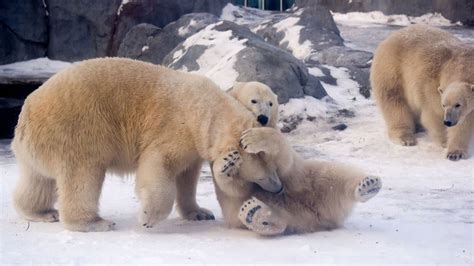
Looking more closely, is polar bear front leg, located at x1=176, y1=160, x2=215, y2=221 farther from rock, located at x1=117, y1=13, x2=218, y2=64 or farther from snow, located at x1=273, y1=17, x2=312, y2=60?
snow, located at x1=273, y1=17, x2=312, y2=60

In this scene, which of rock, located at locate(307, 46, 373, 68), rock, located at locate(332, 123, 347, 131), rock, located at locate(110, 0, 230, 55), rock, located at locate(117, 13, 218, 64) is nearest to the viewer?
rock, located at locate(332, 123, 347, 131)

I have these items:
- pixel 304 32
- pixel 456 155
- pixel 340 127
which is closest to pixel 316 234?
pixel 456 155

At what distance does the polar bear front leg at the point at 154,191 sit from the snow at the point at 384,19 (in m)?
12.7

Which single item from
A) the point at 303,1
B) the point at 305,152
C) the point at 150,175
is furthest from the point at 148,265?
the point at 303,1

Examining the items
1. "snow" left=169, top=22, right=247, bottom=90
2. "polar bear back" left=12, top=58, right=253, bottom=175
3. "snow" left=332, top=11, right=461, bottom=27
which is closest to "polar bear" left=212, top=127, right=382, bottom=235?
"polar bear back" left=12, top=58, right=253, bottom=175

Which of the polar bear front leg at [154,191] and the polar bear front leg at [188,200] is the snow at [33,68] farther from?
the polar bear front leg at [154,191]

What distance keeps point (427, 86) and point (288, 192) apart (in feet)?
10.7

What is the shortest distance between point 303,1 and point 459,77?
11.4 meters

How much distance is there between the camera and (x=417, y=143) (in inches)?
286

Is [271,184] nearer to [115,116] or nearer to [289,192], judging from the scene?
[289,192]

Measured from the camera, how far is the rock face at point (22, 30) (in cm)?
1360

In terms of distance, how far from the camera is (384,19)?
55.7 feet

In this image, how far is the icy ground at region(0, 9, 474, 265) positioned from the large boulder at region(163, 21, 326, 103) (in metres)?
1.51

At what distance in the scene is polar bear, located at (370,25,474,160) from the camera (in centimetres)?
670
